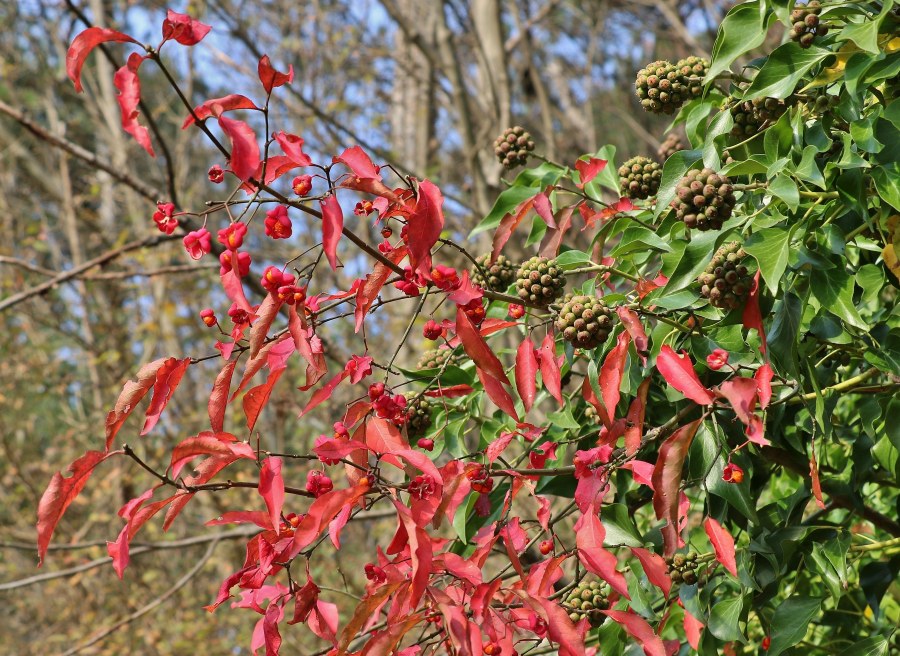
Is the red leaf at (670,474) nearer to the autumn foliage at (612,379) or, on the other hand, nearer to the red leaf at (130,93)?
the autumn foliage at (612,379)

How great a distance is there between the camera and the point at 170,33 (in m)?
1.04

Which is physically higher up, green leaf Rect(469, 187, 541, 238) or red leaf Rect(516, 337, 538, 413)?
green leaf Rect(469, 187, 541, 238)

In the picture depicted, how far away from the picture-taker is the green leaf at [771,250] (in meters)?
1.07

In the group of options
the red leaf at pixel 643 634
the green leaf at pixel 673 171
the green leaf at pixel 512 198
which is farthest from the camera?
the green leaf at pixel 512 198

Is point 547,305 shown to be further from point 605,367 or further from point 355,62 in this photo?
point 355,62

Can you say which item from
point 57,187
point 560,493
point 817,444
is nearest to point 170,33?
point 560,493

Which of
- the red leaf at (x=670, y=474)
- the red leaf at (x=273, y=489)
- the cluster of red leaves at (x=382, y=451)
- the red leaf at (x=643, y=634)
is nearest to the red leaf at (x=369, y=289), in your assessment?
the cluster of red leaves at (x=382, y=451)

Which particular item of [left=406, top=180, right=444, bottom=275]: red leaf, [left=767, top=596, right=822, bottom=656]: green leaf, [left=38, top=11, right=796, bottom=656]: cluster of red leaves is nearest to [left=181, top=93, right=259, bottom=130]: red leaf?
[left=38, top=11, right=796, bottom=656]: cluster of red leaves

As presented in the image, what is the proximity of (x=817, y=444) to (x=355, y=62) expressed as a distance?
6.17 meters

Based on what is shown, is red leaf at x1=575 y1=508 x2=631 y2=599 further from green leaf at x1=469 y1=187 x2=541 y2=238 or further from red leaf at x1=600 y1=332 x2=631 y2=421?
green leaf at x1=469 y1=187 x2=541 y2=238

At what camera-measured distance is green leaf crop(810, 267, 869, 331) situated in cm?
114

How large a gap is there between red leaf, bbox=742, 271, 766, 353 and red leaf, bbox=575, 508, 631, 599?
1.08 feet

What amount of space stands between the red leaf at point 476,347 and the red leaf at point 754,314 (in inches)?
13.3

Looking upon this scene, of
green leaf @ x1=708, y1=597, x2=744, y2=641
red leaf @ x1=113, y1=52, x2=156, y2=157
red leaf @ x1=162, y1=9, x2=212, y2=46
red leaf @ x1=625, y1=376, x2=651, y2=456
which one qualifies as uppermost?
red leaf @ x1=162, y1=9, x2=212, y2=46
